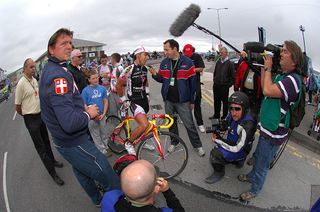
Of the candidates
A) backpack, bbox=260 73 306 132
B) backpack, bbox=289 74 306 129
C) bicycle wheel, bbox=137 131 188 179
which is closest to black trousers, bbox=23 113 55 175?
bicycle wheel, bbox=137 131 188 179

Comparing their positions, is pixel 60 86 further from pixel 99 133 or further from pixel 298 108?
pixel 99 133

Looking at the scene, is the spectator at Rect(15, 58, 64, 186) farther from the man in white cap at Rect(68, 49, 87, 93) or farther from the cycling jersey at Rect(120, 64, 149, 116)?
the cycling jersey at Rect(120, 64, 149, 116)

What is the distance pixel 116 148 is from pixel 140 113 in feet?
4.34

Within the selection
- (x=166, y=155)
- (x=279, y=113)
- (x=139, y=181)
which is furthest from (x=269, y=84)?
(x=166, y=155)

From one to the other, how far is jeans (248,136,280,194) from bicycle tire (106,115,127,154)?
2432 millimetres

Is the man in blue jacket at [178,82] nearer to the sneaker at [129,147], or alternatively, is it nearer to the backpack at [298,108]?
the sneaker at [129,147]

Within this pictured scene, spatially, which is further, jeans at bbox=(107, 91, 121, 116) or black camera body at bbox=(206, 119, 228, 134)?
jeans at bbox=(107, 91, 121, 116)

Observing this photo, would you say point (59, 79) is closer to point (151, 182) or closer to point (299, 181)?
point (151, 182)

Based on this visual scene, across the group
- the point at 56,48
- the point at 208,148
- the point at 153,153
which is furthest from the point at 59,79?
the point at 208,148

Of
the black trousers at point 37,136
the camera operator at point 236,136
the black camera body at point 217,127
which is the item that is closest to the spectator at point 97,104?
the black trousers at point 37,136

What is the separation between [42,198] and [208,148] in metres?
3.10

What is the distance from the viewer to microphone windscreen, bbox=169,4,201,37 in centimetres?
420

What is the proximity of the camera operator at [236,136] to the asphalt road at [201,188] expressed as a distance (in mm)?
341

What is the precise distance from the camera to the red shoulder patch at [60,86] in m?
2.20
